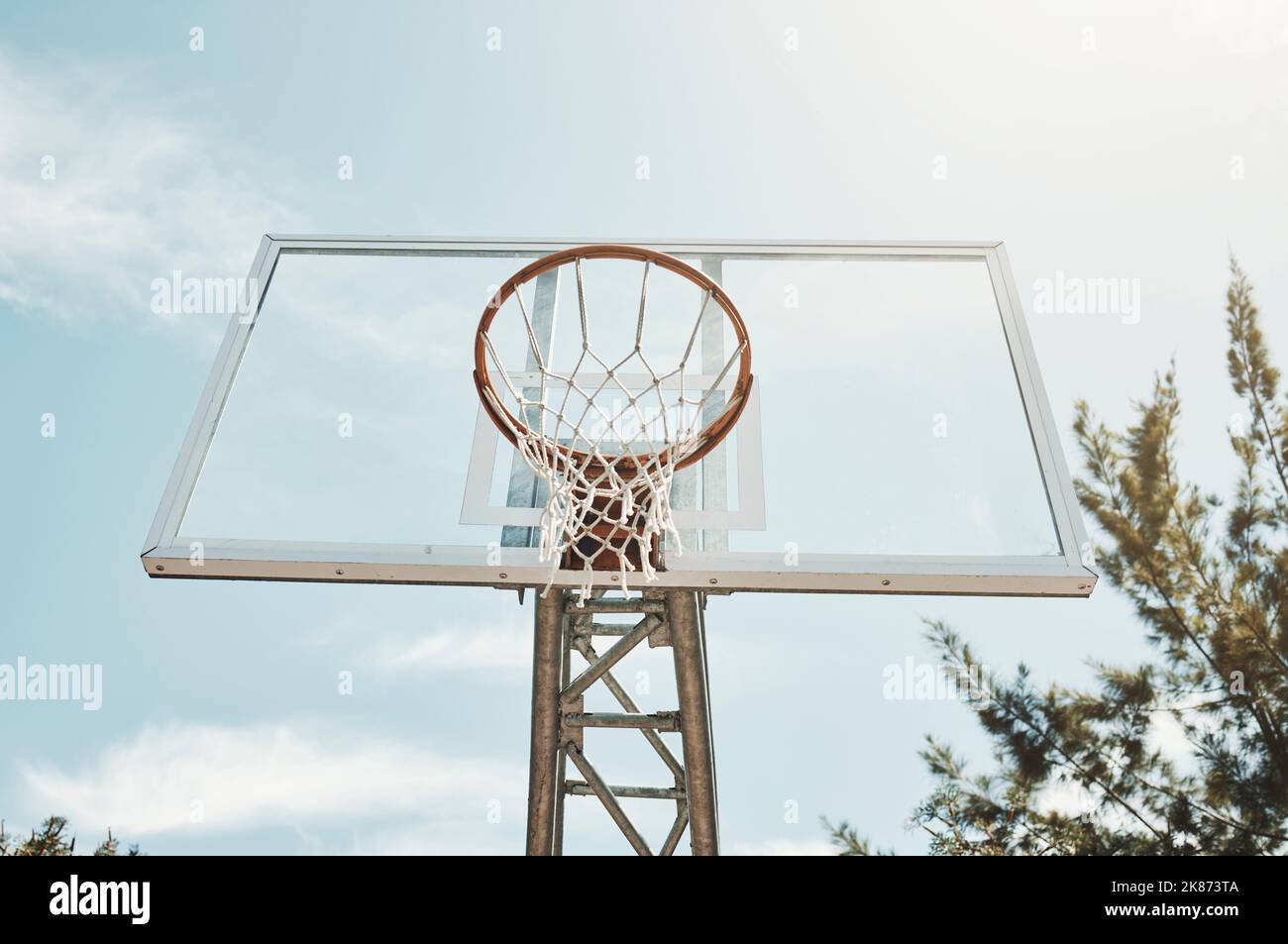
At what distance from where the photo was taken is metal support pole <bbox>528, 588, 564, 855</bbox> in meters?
3.42

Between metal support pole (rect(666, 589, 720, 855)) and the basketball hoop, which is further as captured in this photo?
metal support pole (rect(666, 589, 720, 855))

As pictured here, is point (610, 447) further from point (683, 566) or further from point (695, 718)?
point (695, 718)

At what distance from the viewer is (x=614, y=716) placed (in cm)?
379

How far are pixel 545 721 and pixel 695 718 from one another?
0.58 meters

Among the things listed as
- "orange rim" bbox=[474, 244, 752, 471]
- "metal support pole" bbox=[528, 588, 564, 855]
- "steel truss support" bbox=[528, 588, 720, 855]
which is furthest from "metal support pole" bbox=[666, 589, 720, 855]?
"orange rim" bbox=[474, 244, 752, 471]

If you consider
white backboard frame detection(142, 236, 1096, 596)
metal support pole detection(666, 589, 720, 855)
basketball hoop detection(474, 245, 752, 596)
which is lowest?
metal support pole detection(666, 589, 720, 855)

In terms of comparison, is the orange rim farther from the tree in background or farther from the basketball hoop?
the tree in background

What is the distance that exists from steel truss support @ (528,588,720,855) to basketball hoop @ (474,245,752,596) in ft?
1.54

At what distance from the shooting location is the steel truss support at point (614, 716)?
349cm

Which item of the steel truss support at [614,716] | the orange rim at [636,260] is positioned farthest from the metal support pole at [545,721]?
the orange rim at [636,260]

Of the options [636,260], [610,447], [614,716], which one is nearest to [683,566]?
[610,447]

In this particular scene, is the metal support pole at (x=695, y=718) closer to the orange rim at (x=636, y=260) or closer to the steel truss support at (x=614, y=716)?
the steel truss support at (x=614, y=716)
